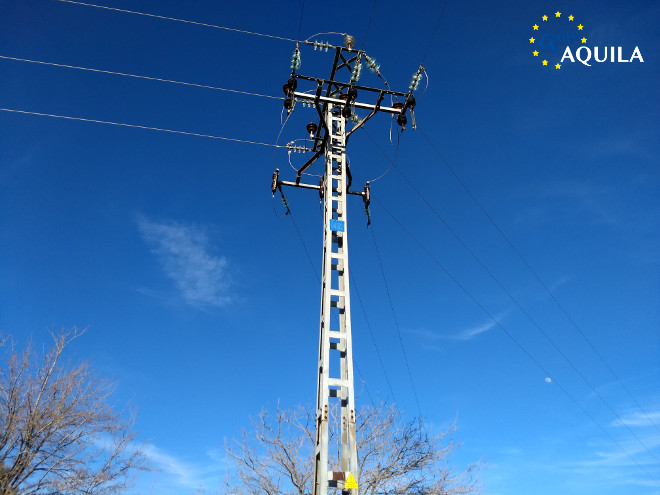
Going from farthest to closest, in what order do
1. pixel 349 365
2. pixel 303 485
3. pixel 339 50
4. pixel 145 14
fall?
pixel 303 485, pixel 339 50, pixel 145 14, pixel 349 365

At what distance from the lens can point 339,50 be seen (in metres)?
12.8

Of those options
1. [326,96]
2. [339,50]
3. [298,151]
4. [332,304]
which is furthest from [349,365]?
[339,50]

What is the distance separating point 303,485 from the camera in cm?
1560

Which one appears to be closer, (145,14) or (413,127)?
(145,14)

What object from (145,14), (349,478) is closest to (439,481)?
(349,478)

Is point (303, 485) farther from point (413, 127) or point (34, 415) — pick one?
point (413, 127)

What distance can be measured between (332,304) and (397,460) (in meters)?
8.58

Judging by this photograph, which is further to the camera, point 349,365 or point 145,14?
point 145,14

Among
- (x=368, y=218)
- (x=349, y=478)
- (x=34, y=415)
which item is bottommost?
(x=349, y=478)

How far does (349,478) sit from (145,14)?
11.7 meters

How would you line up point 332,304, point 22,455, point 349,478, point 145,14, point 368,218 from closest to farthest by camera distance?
point 349,478 → point 332,304 → point 145,14 → point 368,218 → point 22,455

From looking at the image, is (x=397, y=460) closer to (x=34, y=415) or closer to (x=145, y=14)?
(x=34, y=415)

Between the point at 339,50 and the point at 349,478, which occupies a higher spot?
the point at 339,50

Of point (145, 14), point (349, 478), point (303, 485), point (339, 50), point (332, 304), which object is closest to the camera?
point (349, 478)
